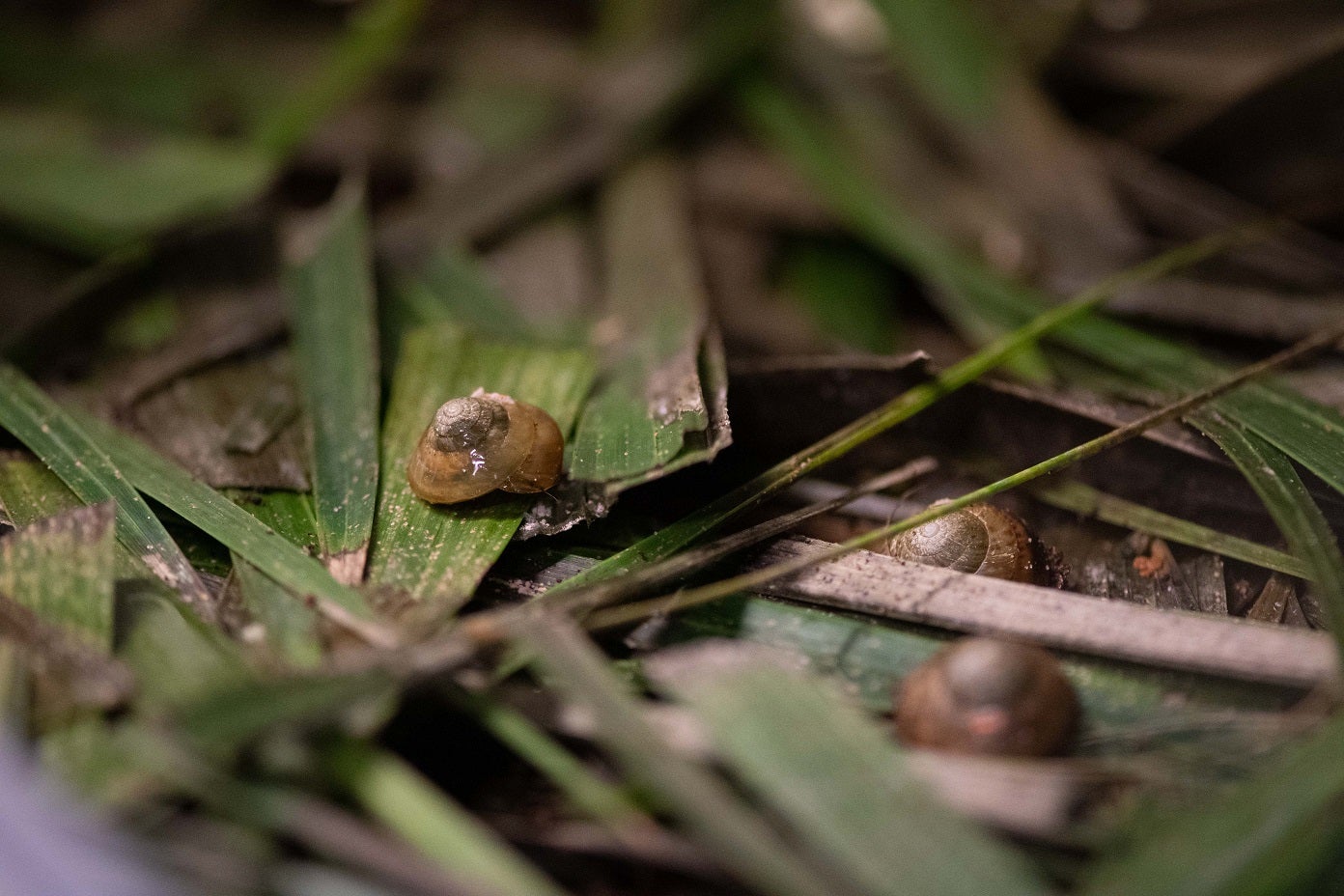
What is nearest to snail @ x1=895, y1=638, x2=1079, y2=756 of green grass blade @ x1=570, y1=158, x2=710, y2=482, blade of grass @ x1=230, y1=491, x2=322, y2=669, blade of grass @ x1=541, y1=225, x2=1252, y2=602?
blade of grass @ x1=541, y1=225, x2=1252, y2=602

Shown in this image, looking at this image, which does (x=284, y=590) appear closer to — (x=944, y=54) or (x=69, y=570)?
(x=69, y=570)

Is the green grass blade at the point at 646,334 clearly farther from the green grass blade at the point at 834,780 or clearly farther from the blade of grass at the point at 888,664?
the green grass blade at the point at 834,780

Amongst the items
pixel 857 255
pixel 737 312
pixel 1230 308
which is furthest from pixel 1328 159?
pixel 737 312

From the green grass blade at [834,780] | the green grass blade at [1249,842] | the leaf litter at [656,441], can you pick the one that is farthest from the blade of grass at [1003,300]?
the green grass blade at [834,780]

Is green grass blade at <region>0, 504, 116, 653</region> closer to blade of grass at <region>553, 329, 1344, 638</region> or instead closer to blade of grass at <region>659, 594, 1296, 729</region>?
blade of grass at <region>553, 329, 1344, 638</region>

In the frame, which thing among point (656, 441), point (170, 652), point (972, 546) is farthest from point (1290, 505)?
point (170, 652)

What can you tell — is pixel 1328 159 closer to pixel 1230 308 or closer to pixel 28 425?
pixel 1230 308
